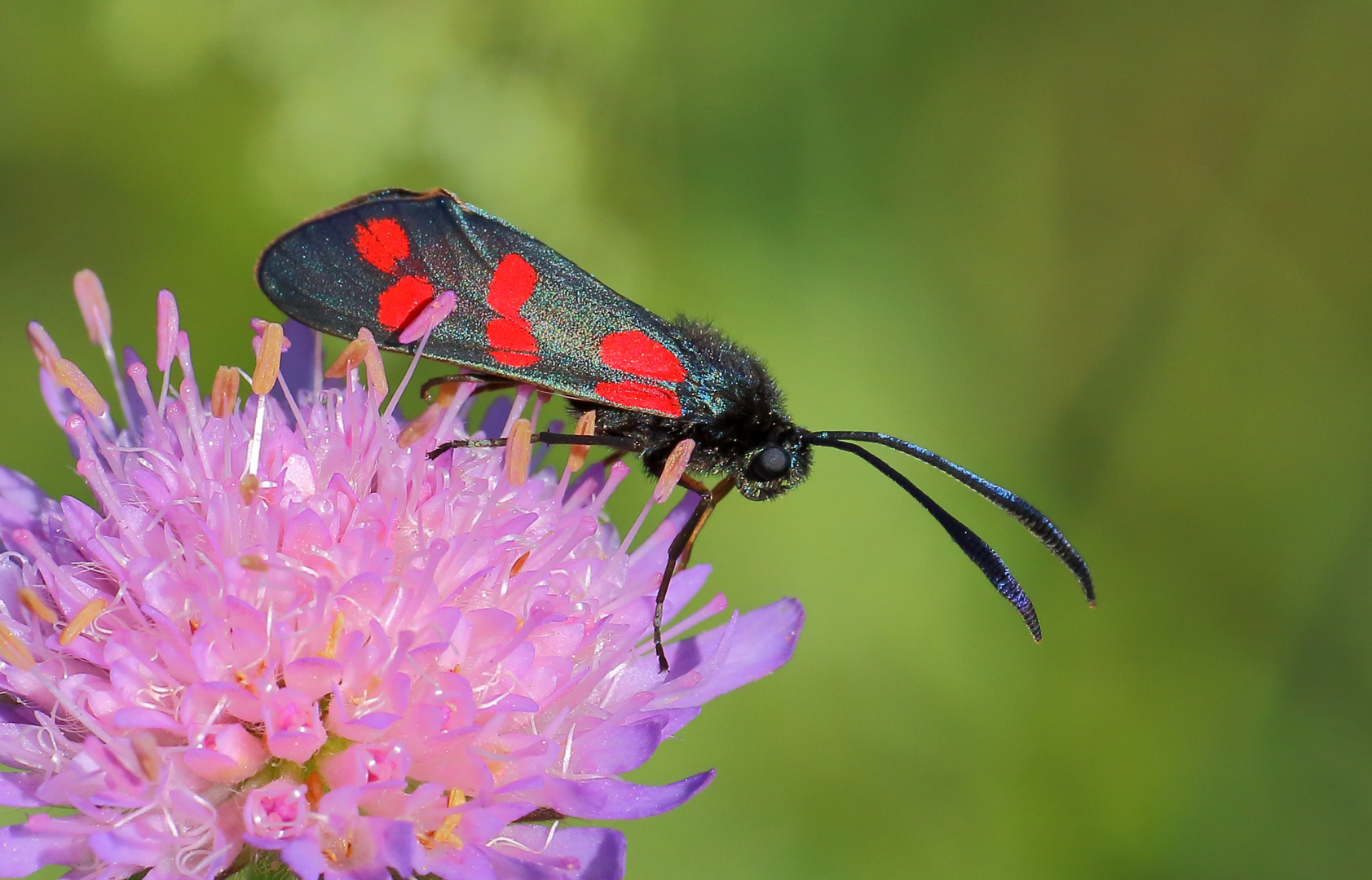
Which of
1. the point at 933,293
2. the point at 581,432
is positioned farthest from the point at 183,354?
the point at 933,293

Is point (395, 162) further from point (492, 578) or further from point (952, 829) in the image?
point (952, 829)

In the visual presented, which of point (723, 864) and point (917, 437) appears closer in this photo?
point (723, 864)

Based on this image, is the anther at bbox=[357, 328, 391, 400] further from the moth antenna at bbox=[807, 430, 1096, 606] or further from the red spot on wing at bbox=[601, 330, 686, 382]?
the moth antenna at bbox=[807, 430, 1096, 606]

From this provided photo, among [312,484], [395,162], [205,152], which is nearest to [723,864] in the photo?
[312,484]

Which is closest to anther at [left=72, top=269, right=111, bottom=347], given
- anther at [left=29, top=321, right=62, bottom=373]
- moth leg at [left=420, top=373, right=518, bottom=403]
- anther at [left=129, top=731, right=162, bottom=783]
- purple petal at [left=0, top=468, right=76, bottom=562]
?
anther at [left=29, top=321, right=62, bottom=373]

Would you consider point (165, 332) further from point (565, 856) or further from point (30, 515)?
point (565, 856)

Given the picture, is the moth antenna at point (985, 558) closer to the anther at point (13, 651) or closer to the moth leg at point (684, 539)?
the moth leg at point (684, 539)
